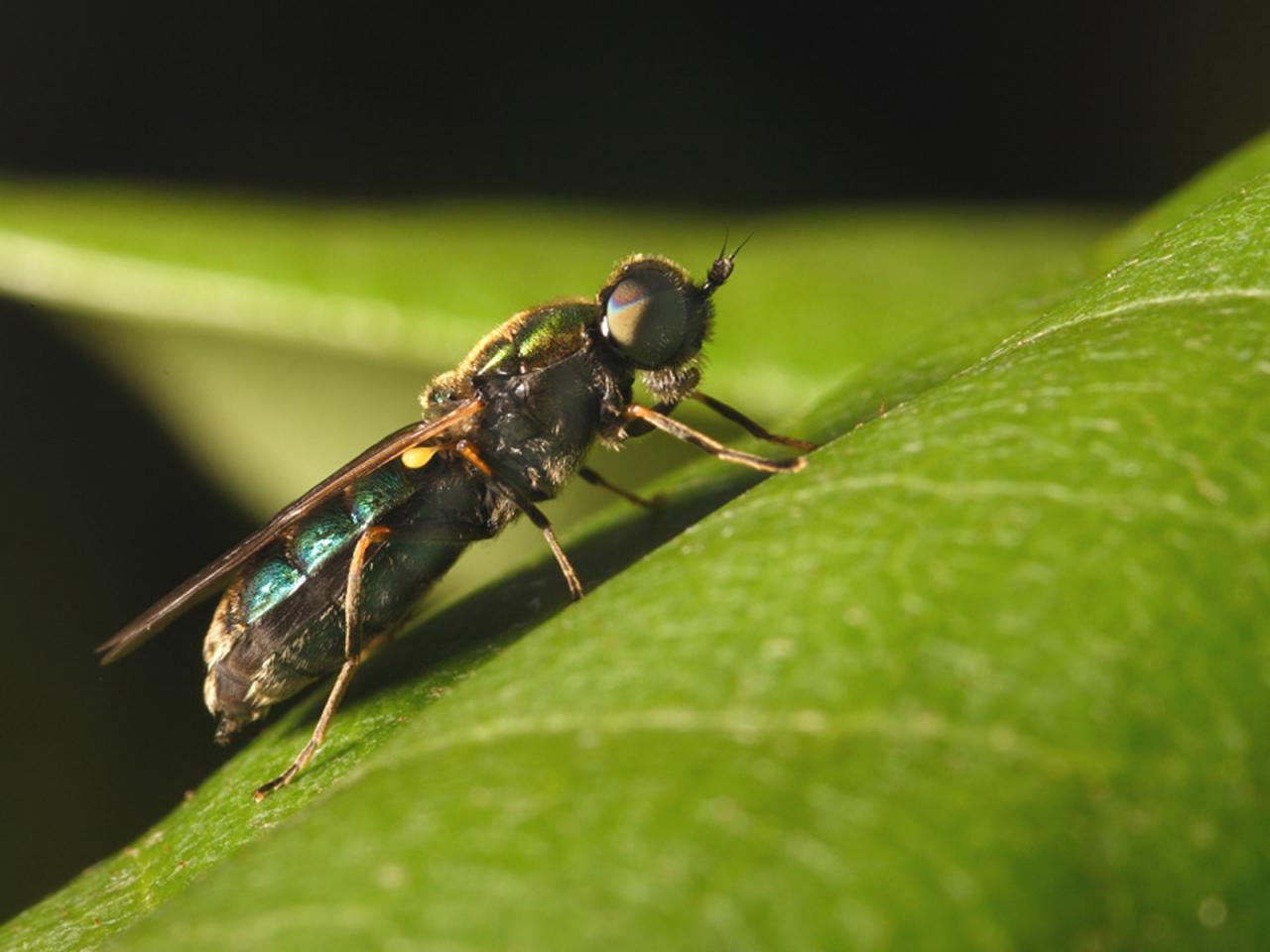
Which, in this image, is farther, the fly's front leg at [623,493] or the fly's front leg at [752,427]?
the fly's front leg at [623,493]

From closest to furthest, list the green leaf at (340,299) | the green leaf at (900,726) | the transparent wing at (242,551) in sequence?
1. the green leaf at (900,726)
2. the transparent wing at (242,551)
3. the green leaf at (340,299)

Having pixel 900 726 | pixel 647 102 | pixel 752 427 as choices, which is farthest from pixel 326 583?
pixel 647 102

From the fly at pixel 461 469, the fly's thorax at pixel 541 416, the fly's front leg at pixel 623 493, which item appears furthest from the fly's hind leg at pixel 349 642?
the fly's front leg at pixel 623 493

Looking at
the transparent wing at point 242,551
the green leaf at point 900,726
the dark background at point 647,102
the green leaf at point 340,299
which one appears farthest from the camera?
the dark background at point 647,102

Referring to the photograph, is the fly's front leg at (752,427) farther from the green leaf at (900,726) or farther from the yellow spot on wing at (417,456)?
the green leaf at (900,726)

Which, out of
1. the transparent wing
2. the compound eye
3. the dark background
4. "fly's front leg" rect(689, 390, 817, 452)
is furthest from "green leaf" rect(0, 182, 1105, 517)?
the dark background

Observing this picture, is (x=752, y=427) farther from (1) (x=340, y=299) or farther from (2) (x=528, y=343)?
(1) (x=340, y=299)

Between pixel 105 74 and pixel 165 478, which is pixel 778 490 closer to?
pixel 165 478
